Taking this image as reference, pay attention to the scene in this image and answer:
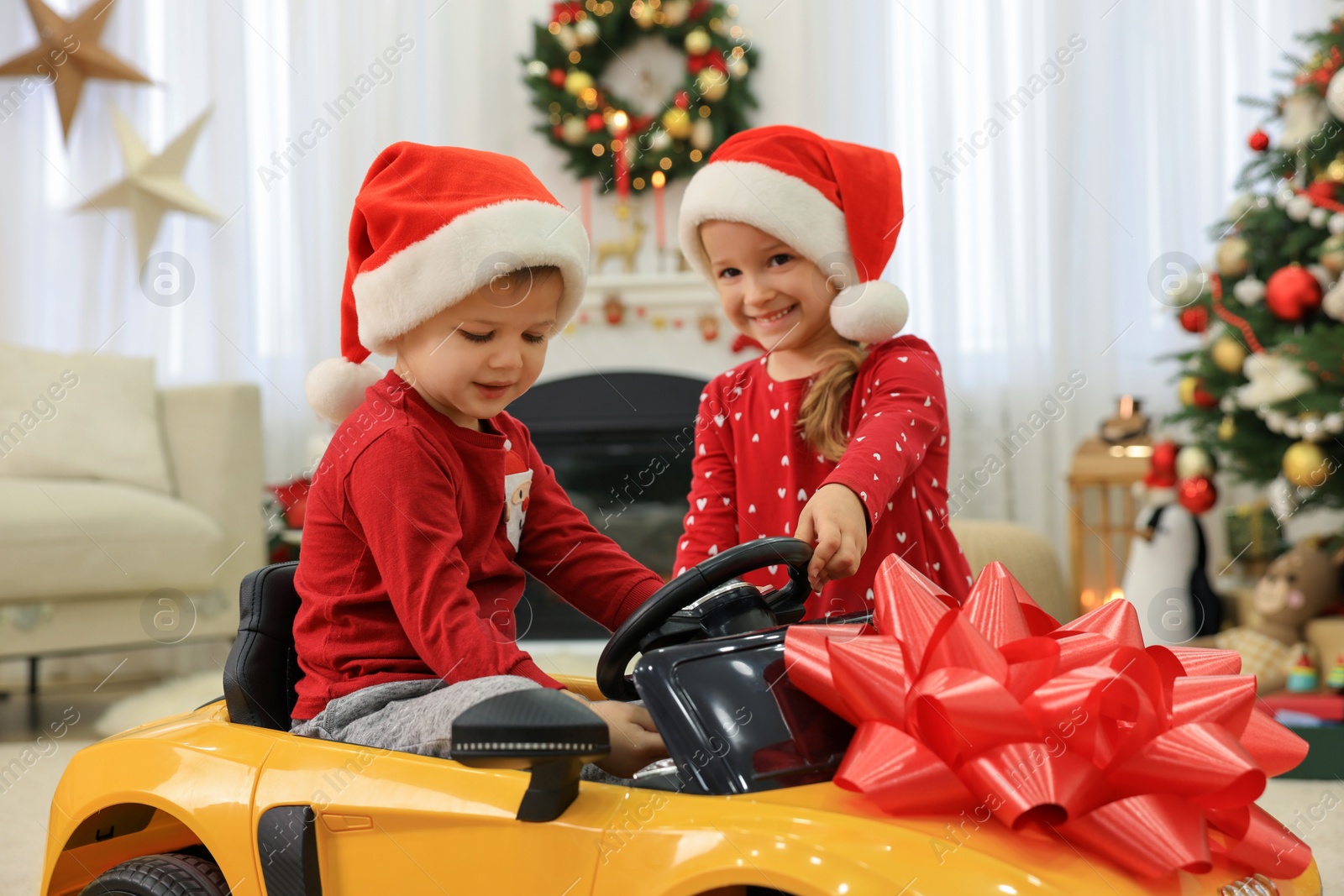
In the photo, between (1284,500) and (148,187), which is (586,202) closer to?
(148,187)

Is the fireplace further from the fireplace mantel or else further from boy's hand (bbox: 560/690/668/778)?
boy's hand (bbox: 560/690/668/778)

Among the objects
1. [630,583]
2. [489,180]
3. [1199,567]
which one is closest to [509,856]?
[630,583]

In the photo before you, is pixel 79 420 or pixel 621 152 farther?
pixel 621 152

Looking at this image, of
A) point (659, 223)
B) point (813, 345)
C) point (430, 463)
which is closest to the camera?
point (430, 463)

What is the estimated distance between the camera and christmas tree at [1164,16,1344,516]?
237 centimetres

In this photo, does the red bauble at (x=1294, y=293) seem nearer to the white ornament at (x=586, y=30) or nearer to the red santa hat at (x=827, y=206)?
the red santa hat at (x=827, y=206)

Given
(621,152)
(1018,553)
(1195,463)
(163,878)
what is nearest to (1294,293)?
(1195,463)

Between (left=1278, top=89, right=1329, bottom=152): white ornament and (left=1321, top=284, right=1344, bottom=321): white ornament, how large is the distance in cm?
40

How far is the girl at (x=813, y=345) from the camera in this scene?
1.35 m

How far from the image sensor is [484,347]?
1082 millimetres

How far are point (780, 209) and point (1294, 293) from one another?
1.62m

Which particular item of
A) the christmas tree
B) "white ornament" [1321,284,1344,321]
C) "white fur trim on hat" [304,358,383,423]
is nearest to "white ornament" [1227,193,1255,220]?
the christmas tree

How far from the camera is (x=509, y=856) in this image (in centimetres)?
78

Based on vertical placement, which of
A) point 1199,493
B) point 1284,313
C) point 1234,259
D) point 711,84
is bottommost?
point 1199,493
